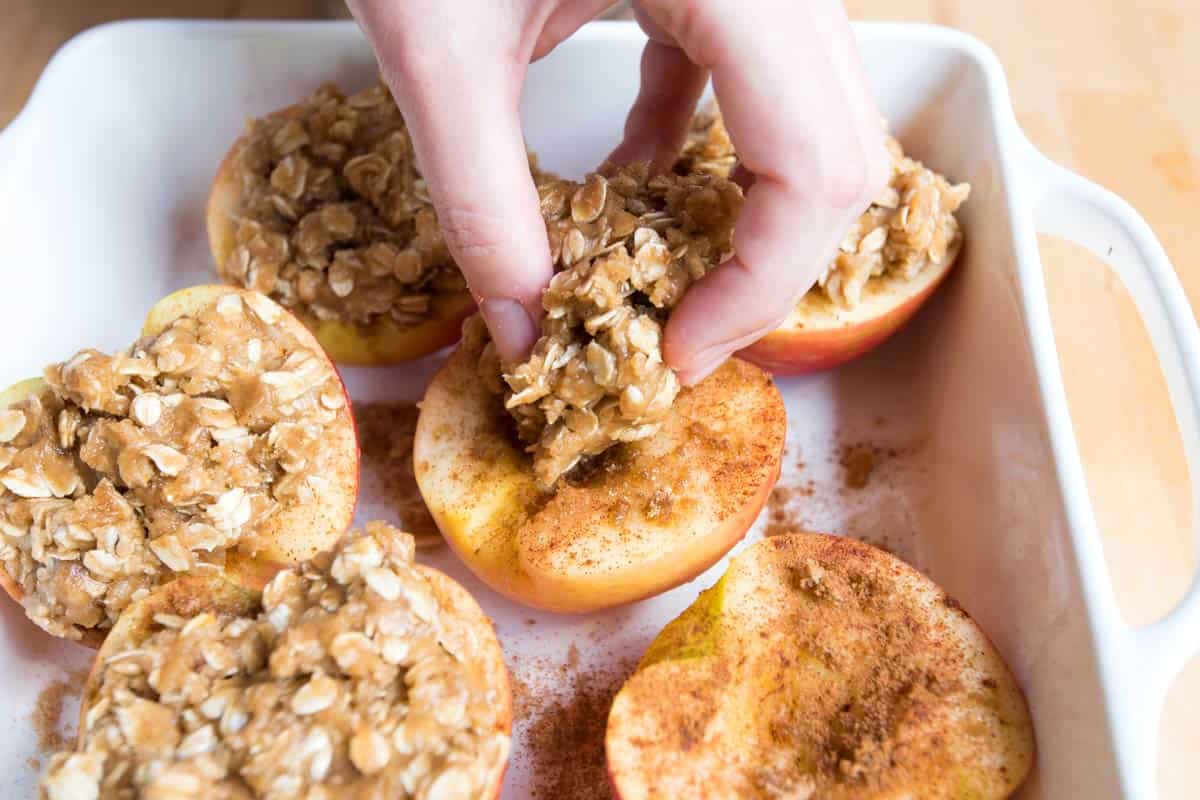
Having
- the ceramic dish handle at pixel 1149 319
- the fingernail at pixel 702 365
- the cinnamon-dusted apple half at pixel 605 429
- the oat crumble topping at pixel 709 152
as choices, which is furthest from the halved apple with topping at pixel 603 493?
the ceramic dish handle at pixel 1149 319

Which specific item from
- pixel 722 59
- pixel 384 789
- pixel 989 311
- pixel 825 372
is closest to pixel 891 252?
pixel 989 311

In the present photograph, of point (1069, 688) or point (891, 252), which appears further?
point (891, 252)

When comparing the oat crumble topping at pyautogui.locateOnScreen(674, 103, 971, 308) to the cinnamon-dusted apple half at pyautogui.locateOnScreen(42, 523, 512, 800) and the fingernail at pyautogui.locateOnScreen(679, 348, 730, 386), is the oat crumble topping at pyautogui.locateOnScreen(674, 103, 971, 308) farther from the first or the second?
the cinnamon-dusted apple half at pyautogui.locateOnScreen(42, 523, 512, 800)

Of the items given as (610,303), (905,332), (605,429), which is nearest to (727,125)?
(610,303)

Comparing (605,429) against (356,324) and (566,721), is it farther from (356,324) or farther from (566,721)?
(356,324)

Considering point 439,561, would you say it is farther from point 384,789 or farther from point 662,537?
point 384,789
